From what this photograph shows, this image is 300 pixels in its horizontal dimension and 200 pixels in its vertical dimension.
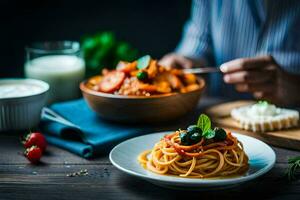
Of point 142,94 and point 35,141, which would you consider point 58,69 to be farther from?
point 35,141

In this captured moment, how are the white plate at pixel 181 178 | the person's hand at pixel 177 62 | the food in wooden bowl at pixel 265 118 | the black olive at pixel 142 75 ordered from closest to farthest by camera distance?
the white plate at pixel 181 178, the food in wooden bowl at pixel 265 118, the black olive at pixel 142 75, the person's hand at pixel 177 62

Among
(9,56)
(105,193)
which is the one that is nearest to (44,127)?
(105,193)

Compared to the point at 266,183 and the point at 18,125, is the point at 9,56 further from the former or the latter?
the point at 266,183

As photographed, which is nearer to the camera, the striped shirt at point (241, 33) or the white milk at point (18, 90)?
the white milk at point (18, 90)

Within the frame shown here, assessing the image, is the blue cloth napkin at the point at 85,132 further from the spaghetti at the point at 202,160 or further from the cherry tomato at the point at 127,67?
the spaghetti at the point at 202,160

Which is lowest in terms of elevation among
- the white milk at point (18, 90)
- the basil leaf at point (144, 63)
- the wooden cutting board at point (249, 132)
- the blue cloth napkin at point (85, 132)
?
the blue cloth napkin at point (85, 132)

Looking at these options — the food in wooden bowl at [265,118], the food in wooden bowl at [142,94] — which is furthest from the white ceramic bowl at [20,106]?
the food in wooden bowl at [265,118]
